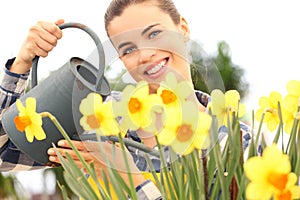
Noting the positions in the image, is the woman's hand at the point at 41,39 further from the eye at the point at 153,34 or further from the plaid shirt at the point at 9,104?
the eye at the point at 153,34

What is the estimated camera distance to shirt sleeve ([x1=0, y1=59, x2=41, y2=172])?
0.97 meters

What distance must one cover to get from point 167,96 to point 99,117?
61 millimetres

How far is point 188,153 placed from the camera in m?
0.42

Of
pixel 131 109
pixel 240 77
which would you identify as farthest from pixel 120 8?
pixel 240 77

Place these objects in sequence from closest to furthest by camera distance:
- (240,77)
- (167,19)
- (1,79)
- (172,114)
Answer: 1. (172,114)
2. (167,19)
3. (1,79)
4. (240,77)

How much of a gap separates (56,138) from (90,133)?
0.23 meters

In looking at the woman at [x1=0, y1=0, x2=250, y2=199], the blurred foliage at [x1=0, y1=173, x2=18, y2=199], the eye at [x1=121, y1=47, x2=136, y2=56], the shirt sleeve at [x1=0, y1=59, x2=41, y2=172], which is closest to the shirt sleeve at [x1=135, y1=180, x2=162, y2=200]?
the woman at [x1=0, y1=0, x2=250, y2=199]

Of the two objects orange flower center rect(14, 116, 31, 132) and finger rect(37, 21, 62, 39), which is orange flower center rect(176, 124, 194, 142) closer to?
orange flower center rect(14, 116, 31, 132)

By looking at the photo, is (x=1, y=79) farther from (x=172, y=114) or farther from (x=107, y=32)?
(x=172, y=114)

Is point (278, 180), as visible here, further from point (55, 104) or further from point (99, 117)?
point (55, 104)

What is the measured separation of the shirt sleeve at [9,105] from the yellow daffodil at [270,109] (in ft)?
1.81

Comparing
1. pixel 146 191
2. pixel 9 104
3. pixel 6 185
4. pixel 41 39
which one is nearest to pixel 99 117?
pixel 146 191

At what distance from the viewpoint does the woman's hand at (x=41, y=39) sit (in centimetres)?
78

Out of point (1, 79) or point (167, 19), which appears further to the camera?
point (1, 79)
